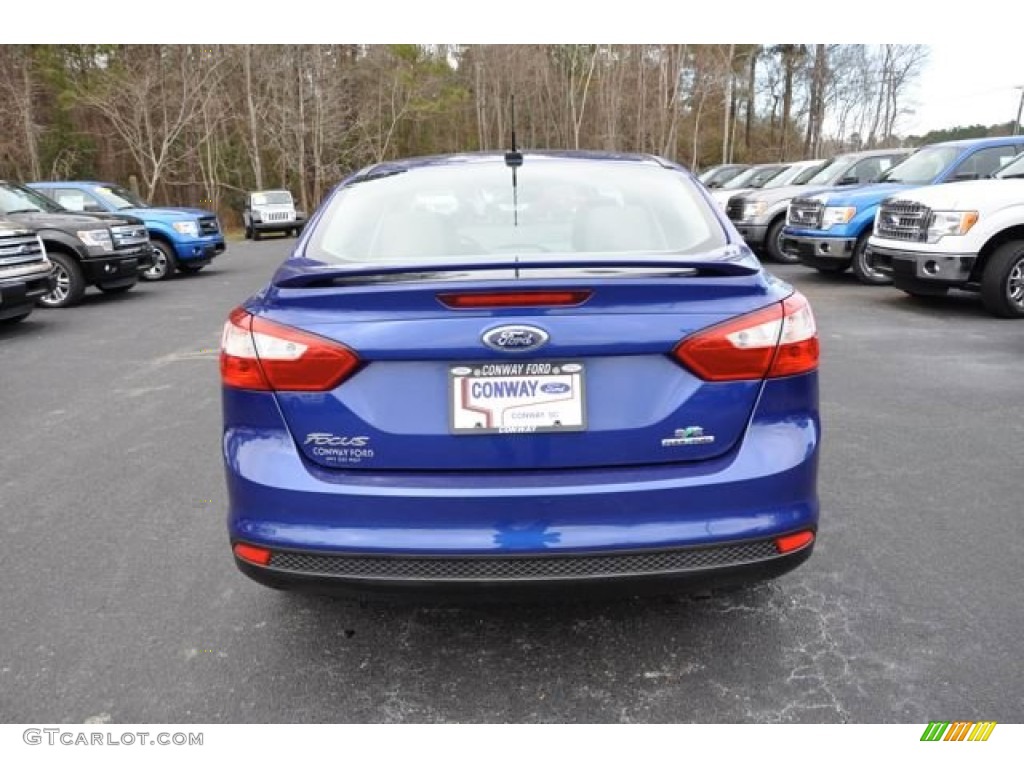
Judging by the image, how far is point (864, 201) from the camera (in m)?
10.6

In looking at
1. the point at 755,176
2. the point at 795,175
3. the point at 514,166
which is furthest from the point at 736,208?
the point at 514,166

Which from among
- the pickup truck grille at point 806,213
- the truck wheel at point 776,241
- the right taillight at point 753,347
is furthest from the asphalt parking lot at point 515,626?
the truck wheel at point 776,241

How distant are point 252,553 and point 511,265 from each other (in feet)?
3.61

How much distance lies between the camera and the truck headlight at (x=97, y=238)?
424 inches

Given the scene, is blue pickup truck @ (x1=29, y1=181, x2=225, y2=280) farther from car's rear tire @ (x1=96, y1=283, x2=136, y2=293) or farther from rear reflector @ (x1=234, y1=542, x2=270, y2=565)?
rear reflector @ (x1=234, y1=542, x2=270, y2=565)

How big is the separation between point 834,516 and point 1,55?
118ft

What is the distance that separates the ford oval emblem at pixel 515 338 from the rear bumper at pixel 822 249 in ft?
Answer: 32.2

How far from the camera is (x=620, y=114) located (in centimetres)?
4903

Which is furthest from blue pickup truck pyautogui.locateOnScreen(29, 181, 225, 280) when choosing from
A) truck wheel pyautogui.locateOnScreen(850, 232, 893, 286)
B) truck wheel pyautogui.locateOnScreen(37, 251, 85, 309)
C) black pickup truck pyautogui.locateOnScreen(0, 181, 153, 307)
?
truck wheel pyautogui.locateOnScreen(850, 232, 893, 286)

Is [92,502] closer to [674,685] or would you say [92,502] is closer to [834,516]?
[674,685]

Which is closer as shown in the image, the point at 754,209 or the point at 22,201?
the point at 22,201

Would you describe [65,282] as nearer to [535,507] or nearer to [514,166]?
[514,166]

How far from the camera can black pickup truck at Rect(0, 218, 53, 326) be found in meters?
8.34
